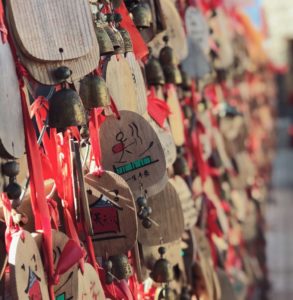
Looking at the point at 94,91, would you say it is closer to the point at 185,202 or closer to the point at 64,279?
the point at 64,279

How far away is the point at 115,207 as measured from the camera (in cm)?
132

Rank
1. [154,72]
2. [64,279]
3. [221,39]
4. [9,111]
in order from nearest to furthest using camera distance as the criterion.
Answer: [9,111] < [64,279] < [154,72] < [221,39]

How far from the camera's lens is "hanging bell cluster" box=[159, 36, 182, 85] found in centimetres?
174

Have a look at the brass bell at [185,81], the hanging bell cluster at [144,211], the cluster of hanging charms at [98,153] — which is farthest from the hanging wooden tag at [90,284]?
the brass bell at [185,81]

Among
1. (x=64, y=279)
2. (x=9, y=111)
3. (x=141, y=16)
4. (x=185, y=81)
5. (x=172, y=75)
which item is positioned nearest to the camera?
(x=9, y=111)

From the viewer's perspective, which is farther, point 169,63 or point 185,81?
point 185,81

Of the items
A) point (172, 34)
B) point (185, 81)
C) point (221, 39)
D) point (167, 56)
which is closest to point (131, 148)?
point (167, 56)

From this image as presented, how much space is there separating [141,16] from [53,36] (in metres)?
0.39

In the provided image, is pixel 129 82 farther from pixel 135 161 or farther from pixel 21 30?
pixel 21 30

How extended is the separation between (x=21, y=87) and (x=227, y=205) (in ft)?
5.45

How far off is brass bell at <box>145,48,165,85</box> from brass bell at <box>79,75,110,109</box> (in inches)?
14.5

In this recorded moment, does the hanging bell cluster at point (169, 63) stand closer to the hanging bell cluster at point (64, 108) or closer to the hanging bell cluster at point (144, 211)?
the hanging bell cluster at point (144, 211)

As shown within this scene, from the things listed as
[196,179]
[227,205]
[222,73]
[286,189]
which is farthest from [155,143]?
[286,189]

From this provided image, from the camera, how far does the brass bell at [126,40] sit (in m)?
1.45
